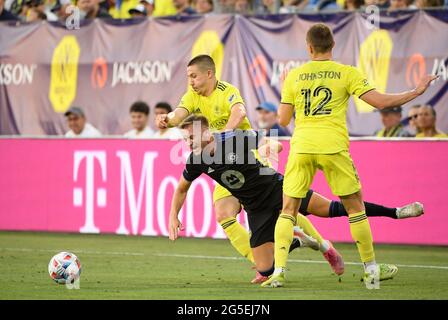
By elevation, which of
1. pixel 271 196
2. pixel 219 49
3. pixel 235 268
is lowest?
pixel 235 268

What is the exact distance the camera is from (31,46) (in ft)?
67.3

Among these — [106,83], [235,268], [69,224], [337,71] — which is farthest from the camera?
[106,83]

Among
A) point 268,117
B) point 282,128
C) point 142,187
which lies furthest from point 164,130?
point 268,117

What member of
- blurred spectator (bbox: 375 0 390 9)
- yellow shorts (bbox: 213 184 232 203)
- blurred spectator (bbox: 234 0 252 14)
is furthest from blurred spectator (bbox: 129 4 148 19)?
yellow shorts (bbox: 213 184 232 203)

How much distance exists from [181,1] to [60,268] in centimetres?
1047

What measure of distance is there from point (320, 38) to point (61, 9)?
11.9 meters

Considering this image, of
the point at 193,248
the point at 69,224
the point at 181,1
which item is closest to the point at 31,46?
the point at 181,1

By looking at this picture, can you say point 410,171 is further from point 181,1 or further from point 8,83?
point 8,83

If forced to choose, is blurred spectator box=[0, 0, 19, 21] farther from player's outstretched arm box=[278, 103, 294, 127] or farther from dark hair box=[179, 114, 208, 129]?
player's outstretched arm box=[278, 103, 294, 127]

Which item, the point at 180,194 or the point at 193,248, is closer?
the point at 180,194

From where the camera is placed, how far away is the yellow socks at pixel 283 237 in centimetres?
1014

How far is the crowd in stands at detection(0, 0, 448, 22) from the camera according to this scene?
700 inches

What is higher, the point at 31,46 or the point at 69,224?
the point at 31,46

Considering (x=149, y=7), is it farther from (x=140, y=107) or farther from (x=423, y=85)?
(x=423, y=85)
